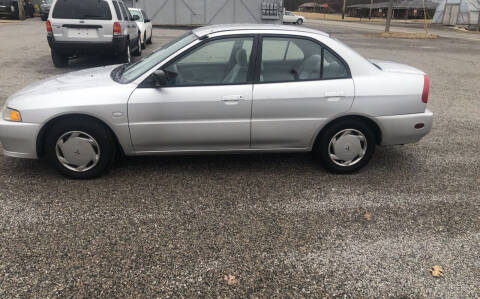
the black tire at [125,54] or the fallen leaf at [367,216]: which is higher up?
the black tire at [125,54]

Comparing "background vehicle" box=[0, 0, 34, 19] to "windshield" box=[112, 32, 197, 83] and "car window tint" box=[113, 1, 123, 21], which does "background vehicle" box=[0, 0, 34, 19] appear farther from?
"windshield" box=[112, 32, 197, 83]

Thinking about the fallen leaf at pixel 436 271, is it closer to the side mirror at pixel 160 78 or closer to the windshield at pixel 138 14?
the side mirror at pixel 160 78

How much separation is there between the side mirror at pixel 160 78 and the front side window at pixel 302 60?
3.72 ft

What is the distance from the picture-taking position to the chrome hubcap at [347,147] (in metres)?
4.43

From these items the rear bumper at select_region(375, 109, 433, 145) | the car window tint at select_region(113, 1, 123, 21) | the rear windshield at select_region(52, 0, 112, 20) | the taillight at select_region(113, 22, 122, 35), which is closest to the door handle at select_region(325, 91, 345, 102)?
the rear bumper at select_region(375, 109, 433, 145)

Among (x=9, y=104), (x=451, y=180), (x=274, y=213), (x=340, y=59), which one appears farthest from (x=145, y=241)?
(x=451, y=180)

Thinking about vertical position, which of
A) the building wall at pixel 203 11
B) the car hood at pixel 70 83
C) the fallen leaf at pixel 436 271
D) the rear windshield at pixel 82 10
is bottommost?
the fallen leaf at pixel 436 271

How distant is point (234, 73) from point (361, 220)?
1.91 m

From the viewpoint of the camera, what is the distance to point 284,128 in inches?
169

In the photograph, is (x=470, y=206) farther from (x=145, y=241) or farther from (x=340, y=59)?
(x=145, y=241)

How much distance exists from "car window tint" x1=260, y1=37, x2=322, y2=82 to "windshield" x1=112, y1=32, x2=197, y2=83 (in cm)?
82

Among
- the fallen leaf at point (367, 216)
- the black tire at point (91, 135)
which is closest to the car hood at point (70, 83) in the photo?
the black tire at point (91, 135)

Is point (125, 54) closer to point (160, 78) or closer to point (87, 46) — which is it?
point (87, 46)

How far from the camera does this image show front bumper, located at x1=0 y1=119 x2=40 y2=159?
3967 millimetres
